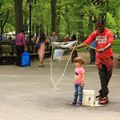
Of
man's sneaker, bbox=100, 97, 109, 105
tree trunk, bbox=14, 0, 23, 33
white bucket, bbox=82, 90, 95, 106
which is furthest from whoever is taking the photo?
tree trunk, bbox=14, 0, 23, 33

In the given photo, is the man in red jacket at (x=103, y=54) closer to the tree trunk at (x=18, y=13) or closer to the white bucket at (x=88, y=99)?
the white bucket at (x=88, y=99)

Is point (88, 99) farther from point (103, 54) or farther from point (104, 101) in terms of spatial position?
point (103, 54)

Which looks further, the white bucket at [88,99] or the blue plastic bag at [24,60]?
the blue plastic bag at [24,60]

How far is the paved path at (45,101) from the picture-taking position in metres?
10.2

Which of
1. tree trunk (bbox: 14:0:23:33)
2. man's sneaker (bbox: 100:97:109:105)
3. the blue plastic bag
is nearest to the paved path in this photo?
man's sneaker (bbox: 100:97:109:105)

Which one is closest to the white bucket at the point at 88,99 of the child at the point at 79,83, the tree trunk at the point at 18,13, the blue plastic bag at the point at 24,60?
the child at the point at 79,83

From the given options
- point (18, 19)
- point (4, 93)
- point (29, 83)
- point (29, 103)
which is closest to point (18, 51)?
point (18, 19)

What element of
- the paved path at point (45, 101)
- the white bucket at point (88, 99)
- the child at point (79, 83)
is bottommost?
the paved path at point (45, 101)

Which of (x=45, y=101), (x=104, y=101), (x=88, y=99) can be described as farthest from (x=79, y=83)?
(x=45, y=101)

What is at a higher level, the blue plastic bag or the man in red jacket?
the man in red jacket

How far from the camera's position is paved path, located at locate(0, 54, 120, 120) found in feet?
33.4

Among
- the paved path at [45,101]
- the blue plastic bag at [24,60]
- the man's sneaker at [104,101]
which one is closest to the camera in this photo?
the paved path at [45,101]

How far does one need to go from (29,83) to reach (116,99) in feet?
14.2

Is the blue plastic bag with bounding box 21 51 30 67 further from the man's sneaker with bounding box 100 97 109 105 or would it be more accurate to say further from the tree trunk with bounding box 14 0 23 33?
the man's sneaker with bounding box 100 97 109 105
